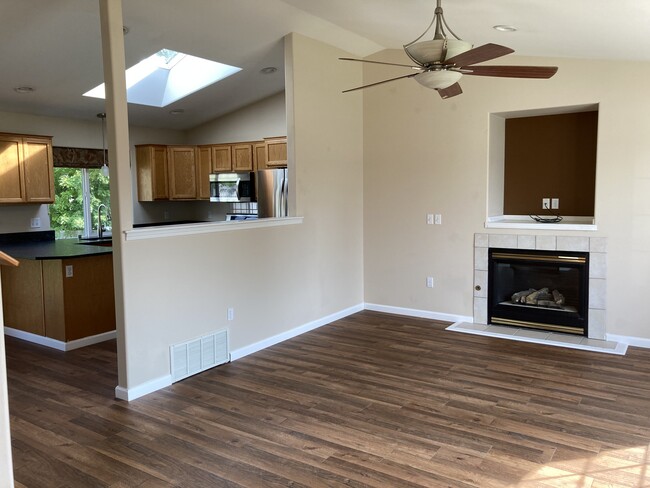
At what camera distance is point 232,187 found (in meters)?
6.98

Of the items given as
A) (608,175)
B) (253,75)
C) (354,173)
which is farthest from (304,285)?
(608,175)

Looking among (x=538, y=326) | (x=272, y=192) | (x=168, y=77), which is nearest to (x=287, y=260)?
(x=272, y=192)

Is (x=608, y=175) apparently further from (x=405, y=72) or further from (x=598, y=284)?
(x=405, y=72)

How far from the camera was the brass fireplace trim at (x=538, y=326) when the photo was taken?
504cm

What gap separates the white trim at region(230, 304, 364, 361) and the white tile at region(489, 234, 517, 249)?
5.97ft

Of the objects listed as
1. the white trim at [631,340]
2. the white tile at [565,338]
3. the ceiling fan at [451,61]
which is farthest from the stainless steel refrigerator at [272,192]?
the white trim at [631,340]

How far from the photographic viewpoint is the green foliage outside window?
655cm

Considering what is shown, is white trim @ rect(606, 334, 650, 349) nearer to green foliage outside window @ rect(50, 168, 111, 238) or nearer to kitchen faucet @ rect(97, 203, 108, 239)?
kitchen faucet @ rect(97, 203, 108, 239)

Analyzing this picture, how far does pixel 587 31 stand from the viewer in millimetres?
3807

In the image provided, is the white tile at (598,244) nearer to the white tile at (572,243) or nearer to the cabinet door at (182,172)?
the white tile at (572,243)

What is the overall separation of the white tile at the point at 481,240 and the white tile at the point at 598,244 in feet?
3.25

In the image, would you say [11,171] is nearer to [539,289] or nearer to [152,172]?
[152,172]

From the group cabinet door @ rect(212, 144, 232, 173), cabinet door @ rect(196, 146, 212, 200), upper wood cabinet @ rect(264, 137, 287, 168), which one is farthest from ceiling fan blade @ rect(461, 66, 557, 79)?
cabinet door @ rect(196, 146, 212, 200)

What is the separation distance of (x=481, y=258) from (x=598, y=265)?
1.12m
